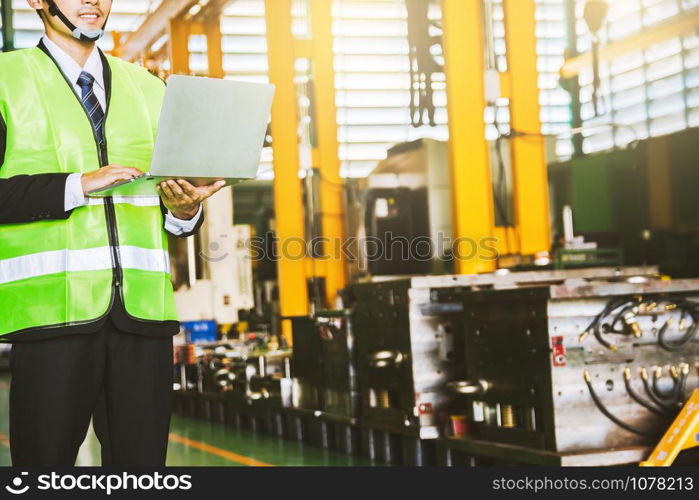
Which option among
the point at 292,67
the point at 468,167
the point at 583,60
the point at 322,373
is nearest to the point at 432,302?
the point at 322,373

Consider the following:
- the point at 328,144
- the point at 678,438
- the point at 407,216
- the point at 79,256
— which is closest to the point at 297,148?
the point at 328,144

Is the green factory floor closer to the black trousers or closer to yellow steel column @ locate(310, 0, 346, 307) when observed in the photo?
yellow steel column @ locate(310, 0, 346, 307)

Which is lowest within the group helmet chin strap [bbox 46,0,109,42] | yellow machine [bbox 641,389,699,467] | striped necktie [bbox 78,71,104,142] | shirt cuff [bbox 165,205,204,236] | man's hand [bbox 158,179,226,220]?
yellow machine [bbox 641,389,699,467]

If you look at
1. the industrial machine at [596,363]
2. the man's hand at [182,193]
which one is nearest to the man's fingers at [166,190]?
the man's hand at [182,193]

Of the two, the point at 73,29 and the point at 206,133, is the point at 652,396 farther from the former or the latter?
the point at 73,29

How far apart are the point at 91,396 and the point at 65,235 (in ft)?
1.01

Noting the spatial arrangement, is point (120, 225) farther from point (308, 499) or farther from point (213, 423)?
point (213, 423)

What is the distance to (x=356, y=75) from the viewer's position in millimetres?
23875

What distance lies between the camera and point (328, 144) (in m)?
9.29

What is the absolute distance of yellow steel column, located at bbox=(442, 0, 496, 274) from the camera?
6.65 m

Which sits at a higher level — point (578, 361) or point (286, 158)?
point (286, 158)

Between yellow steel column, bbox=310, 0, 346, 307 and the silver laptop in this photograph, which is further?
yellow steel column, bbox=310, 0, 346, 307

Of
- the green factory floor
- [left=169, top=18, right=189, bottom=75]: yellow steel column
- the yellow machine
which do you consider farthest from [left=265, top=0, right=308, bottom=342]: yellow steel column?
the yellow machine

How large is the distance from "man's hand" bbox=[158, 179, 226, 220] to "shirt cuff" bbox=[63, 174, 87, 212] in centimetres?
14
